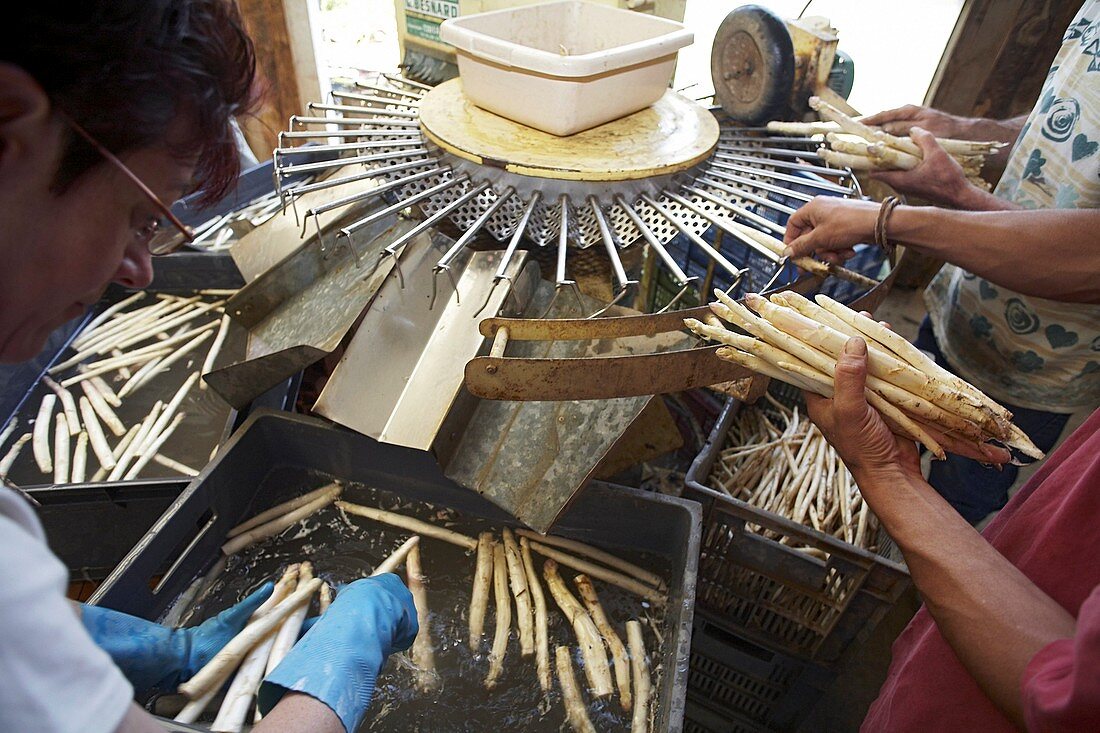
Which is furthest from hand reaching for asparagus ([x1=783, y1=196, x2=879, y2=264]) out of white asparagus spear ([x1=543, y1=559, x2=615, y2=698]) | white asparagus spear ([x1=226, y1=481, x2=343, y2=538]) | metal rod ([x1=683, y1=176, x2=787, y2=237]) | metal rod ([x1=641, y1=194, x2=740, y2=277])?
white asparagus spear ([x1=226, y1=481, x2=343, y2=538])

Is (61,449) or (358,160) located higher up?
(358,160)

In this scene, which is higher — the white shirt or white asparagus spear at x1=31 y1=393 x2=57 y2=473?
the white shirt

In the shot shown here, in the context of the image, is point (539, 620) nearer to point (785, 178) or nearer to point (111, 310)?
point (785, 178)

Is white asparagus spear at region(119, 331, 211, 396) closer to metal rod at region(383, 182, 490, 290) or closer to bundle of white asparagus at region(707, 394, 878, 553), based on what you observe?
metal rod at region(383, 182, 490, 290)

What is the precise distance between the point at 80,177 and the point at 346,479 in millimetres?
1522

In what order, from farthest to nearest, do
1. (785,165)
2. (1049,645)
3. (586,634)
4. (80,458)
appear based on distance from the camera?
(80,458) → (785,165) → (586,634) → (1049,645)

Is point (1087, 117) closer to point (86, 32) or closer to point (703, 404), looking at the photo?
point (703, 404)

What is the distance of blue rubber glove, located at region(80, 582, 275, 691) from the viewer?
1.36 meters

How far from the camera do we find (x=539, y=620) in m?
1.71

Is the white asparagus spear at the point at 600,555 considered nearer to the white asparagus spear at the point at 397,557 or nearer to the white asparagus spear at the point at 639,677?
the white asparagus spear at the point at 639,677

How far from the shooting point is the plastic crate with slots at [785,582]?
1719mm

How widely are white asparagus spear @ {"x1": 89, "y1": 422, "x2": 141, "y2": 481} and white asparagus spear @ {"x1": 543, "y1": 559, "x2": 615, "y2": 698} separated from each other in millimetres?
1869

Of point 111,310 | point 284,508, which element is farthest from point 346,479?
point 111,310

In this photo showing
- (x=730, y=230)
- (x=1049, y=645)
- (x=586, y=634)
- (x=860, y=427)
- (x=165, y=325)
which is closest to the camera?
(x=1049, y=645)
